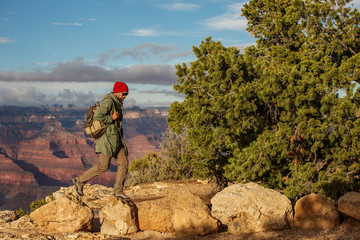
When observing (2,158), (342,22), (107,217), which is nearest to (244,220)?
(107,217)

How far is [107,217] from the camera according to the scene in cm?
731

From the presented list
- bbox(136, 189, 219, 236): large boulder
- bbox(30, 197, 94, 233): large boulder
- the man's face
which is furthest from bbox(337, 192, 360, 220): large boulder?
bbox(30, 197, 94, 233): large boulder

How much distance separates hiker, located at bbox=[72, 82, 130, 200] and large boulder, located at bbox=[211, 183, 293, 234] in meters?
2.11

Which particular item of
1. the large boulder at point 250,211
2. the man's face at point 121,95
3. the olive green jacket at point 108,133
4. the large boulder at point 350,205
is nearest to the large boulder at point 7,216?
the olive green jacket at point 108,133

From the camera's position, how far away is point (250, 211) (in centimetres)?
746

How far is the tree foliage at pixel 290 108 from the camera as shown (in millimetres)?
8781

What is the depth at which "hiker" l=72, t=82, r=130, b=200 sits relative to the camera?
678 cm

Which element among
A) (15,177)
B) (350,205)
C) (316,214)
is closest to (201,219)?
(316,214)

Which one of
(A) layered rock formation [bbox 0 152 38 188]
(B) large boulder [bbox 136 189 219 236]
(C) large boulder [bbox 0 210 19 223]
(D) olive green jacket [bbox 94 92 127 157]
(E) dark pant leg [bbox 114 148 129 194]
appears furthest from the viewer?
(A) layered rock formation [bbox 0 152 38 188]

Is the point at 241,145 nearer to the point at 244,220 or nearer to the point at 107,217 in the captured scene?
the point at 244,220

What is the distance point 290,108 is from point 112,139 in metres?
4.52

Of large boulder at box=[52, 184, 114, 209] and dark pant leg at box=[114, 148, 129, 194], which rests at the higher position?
dark pant leg at box=[114, 148, 129, 194]

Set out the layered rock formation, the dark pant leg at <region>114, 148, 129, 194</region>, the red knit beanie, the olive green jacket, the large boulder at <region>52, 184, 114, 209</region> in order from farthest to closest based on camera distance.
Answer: the layered rock formation
the large boulder at <region>52, 184, 114, 209</region>
the red knit beanie
the dark pant leg at <region>114, 148, 129, 194</region>
the olive green jacket

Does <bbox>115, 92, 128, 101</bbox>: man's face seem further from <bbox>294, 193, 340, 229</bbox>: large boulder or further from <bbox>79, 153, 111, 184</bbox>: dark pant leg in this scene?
<bbox>294, 193, 340, 229</bbox>: large boulder
